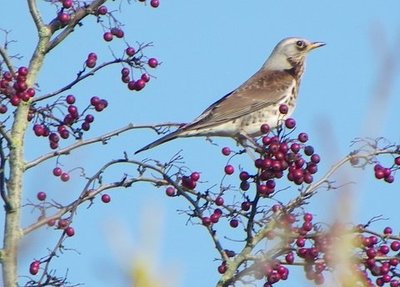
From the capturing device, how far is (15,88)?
526cm

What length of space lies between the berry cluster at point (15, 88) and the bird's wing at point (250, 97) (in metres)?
3.03

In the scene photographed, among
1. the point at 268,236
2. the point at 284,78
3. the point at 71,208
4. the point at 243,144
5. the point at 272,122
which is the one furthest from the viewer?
the point at 284,78

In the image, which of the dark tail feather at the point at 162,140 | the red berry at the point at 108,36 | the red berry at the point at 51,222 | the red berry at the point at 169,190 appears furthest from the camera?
the dark tail feather at the point at 162,140

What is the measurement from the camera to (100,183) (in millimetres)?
5426

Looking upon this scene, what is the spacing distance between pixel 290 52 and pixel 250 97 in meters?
1.32

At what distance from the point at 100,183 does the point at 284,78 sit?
4.48 m

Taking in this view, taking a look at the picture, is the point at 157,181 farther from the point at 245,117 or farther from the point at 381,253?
the point at 245,117

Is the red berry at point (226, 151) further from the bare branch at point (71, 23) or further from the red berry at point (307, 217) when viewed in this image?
the red berry at point (307, 217)

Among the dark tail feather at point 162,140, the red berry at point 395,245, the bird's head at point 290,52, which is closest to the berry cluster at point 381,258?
the red berry at point 395,245

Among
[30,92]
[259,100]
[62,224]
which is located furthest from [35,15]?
[259,100]

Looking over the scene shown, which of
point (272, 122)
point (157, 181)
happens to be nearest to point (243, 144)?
point (272, 122)

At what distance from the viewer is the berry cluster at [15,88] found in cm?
525

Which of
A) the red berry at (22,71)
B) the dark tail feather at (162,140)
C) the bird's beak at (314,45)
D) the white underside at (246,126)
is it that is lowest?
the red berry at (22,71)

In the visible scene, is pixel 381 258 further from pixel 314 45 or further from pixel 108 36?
pixel 314 45
